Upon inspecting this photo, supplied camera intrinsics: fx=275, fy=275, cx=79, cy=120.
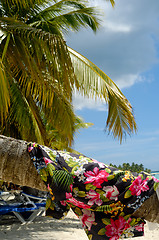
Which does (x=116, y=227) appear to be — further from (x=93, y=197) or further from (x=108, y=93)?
(x=108, y=93)

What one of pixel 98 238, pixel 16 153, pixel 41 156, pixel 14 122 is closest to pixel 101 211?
pixel 98 238

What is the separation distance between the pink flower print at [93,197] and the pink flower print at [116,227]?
0.19 metres

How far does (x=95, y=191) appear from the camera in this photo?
73.5 inches

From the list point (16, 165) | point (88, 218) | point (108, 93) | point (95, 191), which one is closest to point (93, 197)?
point (95, 191)

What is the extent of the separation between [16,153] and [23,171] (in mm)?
135

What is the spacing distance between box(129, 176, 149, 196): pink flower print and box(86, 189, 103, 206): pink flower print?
0.75 feet

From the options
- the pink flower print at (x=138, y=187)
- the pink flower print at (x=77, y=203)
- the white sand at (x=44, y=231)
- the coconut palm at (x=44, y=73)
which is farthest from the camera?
the white sand at (x=44, y=231)

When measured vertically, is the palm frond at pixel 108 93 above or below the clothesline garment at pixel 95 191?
above

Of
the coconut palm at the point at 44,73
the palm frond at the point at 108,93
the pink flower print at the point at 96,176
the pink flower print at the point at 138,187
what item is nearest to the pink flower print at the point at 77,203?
the pink flower print at the point at 96,176

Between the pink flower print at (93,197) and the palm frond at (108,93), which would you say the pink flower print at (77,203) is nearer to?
the pink flower print at (93,197)

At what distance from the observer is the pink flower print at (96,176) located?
1855 mm

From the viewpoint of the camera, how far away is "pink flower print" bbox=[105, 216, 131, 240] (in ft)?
6.33

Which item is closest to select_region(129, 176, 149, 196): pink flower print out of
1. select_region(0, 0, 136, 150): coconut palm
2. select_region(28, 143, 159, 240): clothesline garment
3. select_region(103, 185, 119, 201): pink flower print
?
select_region(28, 143, 159, 240): clothesline garment

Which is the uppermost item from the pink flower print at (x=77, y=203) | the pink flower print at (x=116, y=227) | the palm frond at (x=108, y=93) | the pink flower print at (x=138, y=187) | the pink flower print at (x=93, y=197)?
the palm frond at (x=108, y=93)
